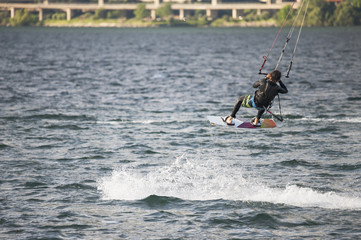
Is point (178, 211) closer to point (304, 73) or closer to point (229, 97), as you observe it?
point (229, 97)

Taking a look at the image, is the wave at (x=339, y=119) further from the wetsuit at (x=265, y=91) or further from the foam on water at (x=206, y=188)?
the wetsuit at (x=265, y=91)

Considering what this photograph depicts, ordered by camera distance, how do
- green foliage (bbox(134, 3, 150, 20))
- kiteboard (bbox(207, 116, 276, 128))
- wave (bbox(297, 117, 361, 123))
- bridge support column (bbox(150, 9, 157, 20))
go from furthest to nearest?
bridge support column (bbox(150, 9, 157, 20)) < green foliage (bbox(134, 3, 150, 20)) < wave (bbox(297, 117, 361, 123)) < kiteboard (bbox(207, 116, 276, 128))

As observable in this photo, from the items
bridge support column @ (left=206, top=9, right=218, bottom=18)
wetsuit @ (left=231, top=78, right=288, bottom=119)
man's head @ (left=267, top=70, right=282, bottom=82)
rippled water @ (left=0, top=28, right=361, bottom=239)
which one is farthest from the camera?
bridge support column @ (left=206, top=9, right=218, bottom=18)

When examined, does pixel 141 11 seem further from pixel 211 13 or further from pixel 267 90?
pixel 267 90

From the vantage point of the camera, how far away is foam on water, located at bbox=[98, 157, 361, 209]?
21.8 meters

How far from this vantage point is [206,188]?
76.3 ft

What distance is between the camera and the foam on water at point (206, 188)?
71.5ft

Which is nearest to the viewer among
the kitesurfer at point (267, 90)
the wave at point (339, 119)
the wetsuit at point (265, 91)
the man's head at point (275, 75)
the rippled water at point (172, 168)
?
the rippled water at point (172, 168)

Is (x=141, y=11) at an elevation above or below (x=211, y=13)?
above

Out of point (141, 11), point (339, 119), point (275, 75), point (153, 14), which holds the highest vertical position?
point (141, 11)

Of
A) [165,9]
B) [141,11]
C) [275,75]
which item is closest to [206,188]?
[275,75]

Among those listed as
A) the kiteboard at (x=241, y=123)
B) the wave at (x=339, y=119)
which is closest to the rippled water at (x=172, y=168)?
the wave at (x=339, y=119)

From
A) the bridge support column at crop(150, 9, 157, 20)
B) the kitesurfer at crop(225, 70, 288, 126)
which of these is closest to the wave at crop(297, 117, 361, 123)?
the kitesurfer at crop(225, 70, 288, 126)

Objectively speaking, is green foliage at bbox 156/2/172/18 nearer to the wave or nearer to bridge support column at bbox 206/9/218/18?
bridge support column at bbox 206/9/218/18
